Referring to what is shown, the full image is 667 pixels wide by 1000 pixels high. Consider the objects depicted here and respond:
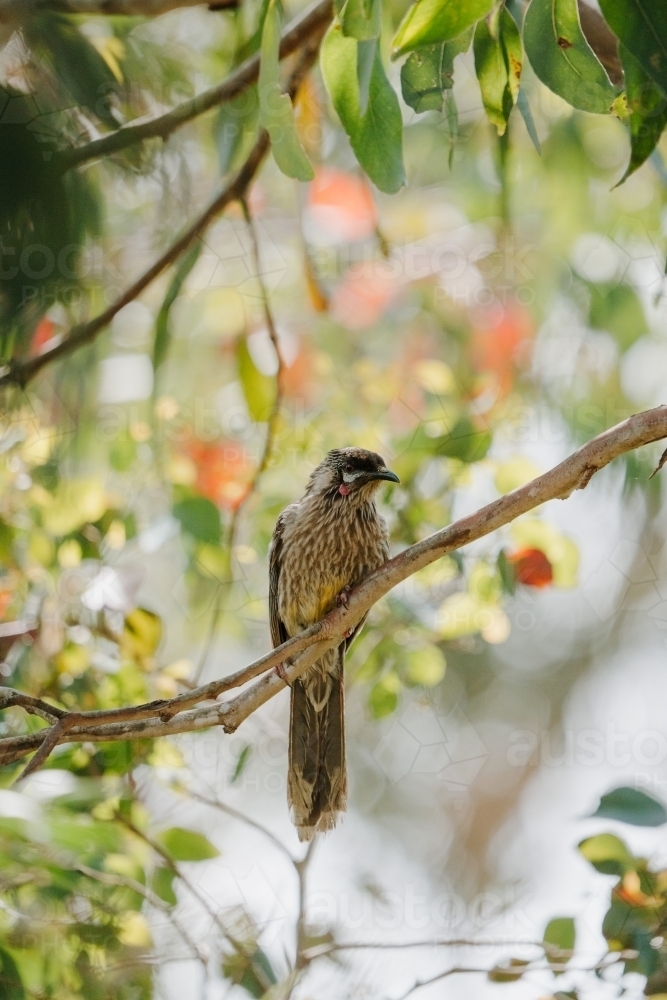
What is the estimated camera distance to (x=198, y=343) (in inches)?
249

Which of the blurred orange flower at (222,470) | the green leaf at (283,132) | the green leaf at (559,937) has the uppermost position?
the blurred orange flower at (222,470)

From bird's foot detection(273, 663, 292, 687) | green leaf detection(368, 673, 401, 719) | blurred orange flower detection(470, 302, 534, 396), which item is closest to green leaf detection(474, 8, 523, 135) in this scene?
bird's foot detection(273, 663, 292, 687)

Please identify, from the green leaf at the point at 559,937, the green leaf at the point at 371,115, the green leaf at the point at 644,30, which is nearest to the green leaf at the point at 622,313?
the green leaf at the point at 371,115

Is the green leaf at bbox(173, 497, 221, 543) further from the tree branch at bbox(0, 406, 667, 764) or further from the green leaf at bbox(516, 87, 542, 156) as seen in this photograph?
the green leaf at bbox(516, 87, 542, 156)

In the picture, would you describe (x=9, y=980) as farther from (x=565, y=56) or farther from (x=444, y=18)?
(x=565, y=56)

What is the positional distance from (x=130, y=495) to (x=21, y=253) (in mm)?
2870

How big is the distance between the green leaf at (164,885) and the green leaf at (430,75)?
2595 millimetres

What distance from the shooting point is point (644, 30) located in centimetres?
213

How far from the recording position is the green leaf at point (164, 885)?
3448 mm

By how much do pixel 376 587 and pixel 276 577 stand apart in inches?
62.1

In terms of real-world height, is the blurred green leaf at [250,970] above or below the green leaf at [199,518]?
below

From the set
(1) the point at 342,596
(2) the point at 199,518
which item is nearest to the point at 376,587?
(1) the point at 342,596

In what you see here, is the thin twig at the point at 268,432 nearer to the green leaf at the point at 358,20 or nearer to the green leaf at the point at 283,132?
the green leaf at the point at 283,132

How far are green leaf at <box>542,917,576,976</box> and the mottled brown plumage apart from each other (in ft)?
2.84
